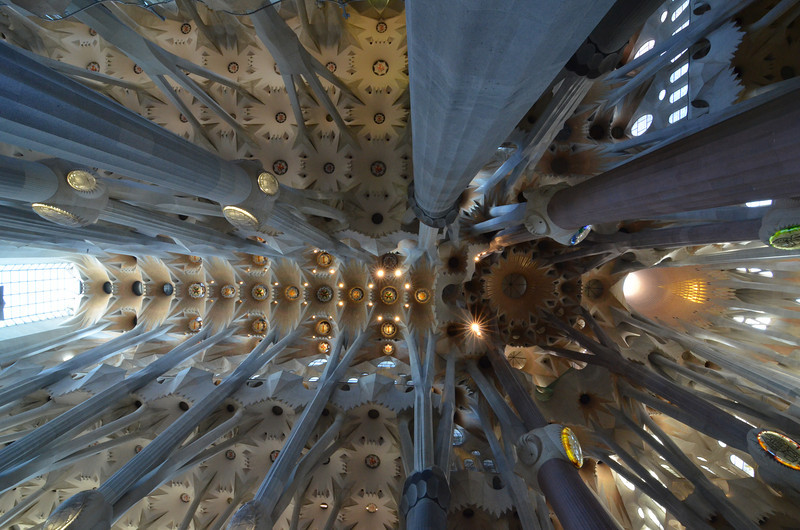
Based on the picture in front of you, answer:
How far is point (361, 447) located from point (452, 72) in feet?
38.0

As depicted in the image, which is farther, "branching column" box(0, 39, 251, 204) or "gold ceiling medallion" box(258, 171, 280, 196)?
"gold ceiling medallion" box(258, 171, 280, 196)

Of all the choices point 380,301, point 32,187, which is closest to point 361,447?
point 380,301

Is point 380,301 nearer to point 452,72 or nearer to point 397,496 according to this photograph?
point 397,496

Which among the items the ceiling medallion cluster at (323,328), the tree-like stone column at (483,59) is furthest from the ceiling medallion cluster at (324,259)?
the tree-like stone column at (483,59)

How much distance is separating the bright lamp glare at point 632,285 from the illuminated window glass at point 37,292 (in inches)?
923

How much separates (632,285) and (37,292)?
24.4 metres

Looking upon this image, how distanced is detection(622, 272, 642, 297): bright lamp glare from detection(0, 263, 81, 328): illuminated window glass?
23453 mm

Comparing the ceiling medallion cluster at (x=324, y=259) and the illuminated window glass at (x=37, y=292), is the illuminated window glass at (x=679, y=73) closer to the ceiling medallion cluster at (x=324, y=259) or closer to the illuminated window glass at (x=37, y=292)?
the ceiling medallion cluster at (x=324, y=259)

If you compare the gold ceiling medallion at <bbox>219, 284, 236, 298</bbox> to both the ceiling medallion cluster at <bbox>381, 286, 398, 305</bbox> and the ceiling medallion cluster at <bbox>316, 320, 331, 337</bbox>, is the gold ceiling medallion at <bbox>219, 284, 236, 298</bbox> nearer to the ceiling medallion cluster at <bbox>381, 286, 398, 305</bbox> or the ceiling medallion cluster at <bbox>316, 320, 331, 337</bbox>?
the ceiling medallion cluster at <bbox>316, 320, 331, 337</bbox>

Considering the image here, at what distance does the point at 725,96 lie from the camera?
859 cm

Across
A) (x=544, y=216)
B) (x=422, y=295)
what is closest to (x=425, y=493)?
(x=544, y=216)

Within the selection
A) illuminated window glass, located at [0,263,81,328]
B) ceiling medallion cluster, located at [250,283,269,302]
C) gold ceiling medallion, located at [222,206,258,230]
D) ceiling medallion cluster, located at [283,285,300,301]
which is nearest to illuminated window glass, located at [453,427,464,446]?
ceiling medallion cluster, located at [283,285,300,301]

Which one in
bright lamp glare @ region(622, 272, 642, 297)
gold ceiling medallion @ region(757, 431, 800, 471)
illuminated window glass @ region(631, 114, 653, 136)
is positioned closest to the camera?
gold ceiling medallion @ region(757, 431, 800, 471)

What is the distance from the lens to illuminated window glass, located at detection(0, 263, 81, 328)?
12.8 m
